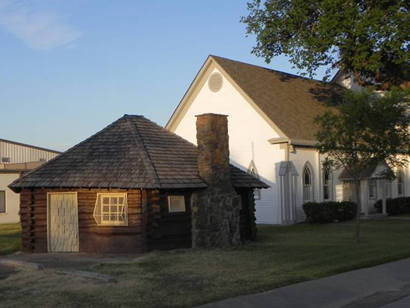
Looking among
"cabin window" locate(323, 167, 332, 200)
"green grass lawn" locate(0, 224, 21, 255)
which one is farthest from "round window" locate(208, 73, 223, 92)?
"green grass lawn" locate(0, 224, 21, 255)

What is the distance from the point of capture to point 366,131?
763 inches

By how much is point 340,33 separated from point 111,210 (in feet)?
54.3

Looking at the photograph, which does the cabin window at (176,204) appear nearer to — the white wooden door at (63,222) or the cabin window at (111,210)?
the cabin window at (111,210)

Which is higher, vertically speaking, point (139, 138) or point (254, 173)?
point (139, 138)

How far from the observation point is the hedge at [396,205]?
32.9 meters

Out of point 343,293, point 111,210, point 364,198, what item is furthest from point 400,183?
point 343,293

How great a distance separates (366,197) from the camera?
3262 centimetres

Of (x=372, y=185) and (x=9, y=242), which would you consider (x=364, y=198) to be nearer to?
(x=372, y=185)

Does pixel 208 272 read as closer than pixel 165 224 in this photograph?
Yes

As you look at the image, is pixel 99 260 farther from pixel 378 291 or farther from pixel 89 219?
pixel 378 291

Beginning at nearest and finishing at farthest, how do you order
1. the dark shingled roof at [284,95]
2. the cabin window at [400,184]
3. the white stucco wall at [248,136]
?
the white stucco wall at [248,136]
the dark shingled roof at [284,95]
the cabin window at [400,184]

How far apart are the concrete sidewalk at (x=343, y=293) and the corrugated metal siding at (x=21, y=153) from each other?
3343cm

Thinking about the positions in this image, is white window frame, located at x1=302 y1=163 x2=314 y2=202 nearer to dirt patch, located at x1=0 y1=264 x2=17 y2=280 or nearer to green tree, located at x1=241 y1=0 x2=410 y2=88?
green tree, located at x1=241 y1=0 x2=410 y2=88

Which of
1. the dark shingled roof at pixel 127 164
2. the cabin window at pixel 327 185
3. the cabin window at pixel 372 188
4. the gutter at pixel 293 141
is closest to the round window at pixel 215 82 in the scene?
the gutter at pixel 293 141
